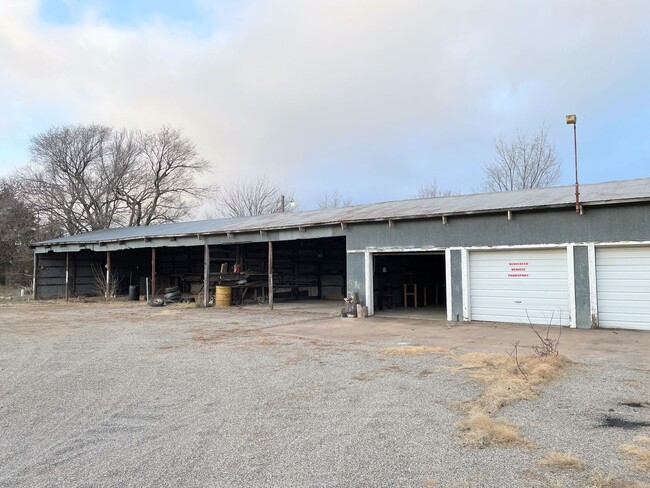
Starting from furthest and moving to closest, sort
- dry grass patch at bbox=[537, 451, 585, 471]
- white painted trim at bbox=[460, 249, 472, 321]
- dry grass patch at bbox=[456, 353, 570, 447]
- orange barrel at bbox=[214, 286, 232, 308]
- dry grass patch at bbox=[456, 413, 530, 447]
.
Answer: orange barrel at bbox=[214, 286, 232, 308] → white painted trim at bbox=[460, 249, 472, 321] → dry grass patch at bbox=[456, 353, 570, 447] → dry grass patch at bbox=[456, 413, 530, 447] → dry grass patch at bbox=[537, 451, 585, 471]

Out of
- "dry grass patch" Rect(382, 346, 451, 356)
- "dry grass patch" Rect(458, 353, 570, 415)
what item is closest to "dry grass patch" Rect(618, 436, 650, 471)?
"dry grass patch" Rect(458, 353, 570, 415)

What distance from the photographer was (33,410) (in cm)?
495

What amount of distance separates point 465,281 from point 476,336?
2.69m

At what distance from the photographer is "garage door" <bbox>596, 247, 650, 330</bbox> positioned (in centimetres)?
1013

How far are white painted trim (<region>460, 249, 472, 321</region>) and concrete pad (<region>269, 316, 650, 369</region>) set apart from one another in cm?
41

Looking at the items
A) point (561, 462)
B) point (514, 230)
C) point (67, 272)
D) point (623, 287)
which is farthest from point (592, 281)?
point (67, 272)

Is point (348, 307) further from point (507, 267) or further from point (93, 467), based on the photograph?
point (93, 467)

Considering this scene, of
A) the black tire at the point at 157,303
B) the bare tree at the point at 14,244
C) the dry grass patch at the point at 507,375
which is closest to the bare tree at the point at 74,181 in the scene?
the bare tree at the point at 14,244

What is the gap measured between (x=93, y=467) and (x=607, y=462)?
148 inches

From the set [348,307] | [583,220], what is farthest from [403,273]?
[583,220]

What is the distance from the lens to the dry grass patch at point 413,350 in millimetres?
7953

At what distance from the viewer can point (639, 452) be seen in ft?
11.5

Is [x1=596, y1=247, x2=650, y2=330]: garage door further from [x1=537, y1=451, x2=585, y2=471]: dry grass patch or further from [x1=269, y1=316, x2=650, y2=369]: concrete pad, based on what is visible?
[x1=537, y1=451, x2=585, y2=471]: dry grass patch

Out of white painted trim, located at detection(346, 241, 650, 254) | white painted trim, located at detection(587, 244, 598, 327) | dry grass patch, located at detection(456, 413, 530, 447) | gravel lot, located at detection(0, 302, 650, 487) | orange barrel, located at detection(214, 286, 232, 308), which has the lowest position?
gravel lot, located at detection(0, 302, 650, 487)
